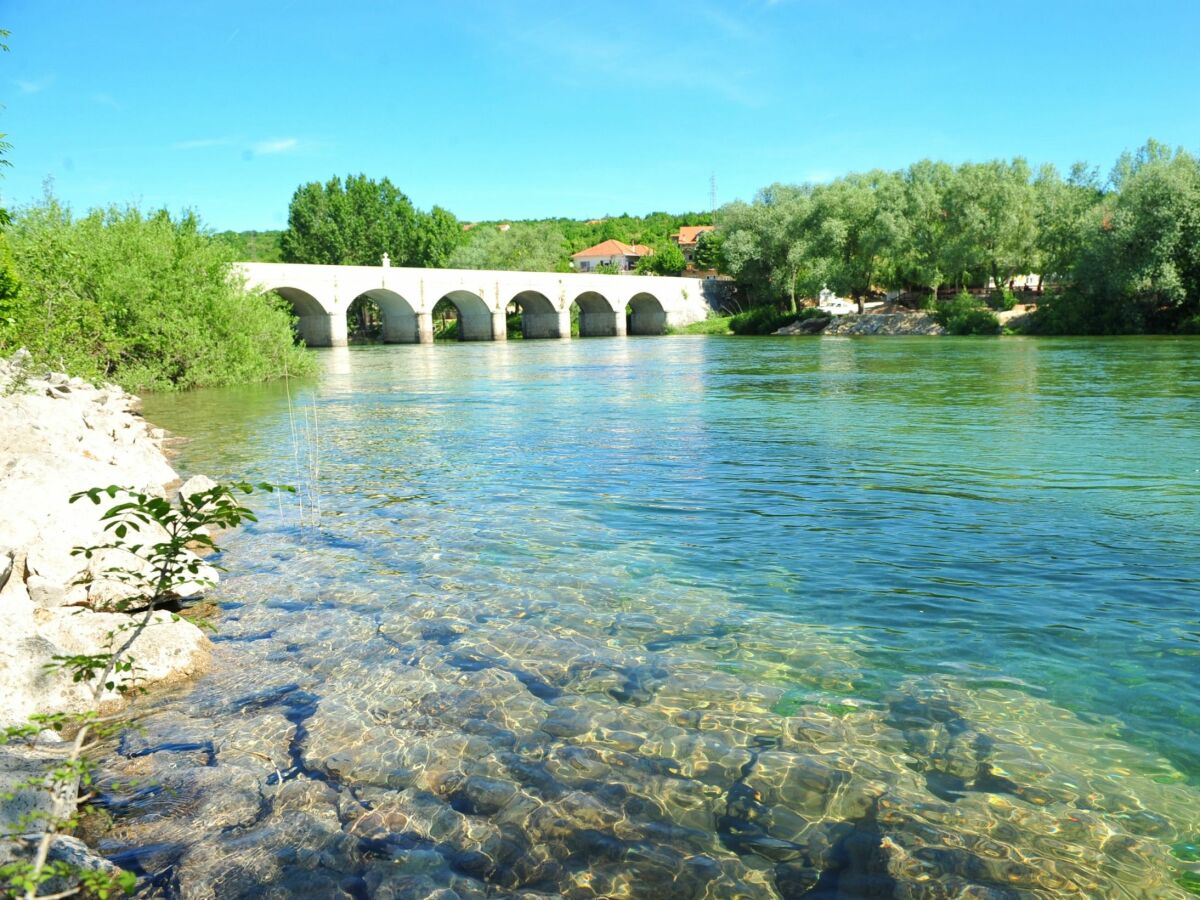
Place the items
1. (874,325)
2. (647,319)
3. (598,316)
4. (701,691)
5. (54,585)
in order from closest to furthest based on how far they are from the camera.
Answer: (701,691) < (54,585) < (874,325) < (598,316) < (647,319)

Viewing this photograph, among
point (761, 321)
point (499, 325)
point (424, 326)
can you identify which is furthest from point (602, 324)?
point (424, 326)

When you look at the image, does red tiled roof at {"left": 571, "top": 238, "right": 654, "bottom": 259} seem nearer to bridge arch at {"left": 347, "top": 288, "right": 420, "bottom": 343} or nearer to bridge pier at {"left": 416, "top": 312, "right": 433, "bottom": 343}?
bridge arch at {"left": 347, "top": 288, "right": 420, "bottom": 343}

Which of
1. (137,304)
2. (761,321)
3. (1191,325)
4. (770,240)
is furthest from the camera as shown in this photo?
(770,240)

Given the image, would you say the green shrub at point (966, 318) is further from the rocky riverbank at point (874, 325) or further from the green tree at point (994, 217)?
the green tree at point (994, 217)

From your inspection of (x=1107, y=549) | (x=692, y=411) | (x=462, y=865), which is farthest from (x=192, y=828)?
(x=692, y=411)

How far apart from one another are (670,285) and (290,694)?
69.5 metres

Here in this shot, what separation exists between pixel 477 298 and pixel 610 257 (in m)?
56.6

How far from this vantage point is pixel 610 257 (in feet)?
381

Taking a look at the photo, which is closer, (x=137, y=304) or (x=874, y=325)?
(x=137, y=304)

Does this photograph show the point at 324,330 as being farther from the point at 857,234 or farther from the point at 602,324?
the point at 857,234

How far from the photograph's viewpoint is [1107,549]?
683 cm

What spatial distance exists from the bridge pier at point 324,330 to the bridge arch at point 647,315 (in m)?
27.4

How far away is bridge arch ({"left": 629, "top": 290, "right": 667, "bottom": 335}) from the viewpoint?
238 ft

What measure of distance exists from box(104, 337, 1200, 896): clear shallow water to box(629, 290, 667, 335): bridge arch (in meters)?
62.7
